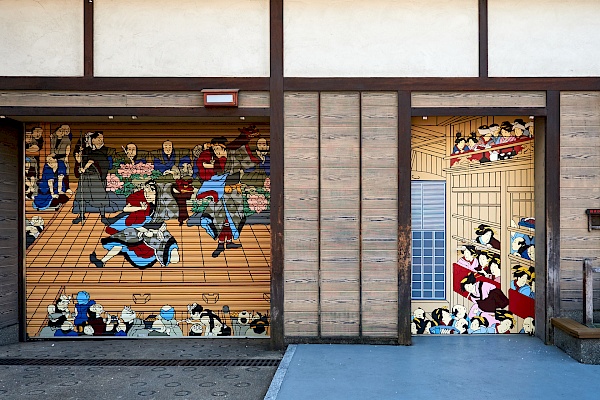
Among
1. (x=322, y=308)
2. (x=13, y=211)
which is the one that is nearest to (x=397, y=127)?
(x=322, y=308)

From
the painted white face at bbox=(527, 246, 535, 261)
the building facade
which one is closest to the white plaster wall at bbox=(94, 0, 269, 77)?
the building facade

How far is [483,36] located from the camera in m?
6.63

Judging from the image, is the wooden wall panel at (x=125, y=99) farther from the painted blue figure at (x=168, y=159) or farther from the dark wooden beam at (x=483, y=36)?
the dark wooden beam at (x=483, y=36)

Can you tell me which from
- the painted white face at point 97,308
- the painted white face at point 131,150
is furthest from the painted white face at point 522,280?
the painted white face at point 97,308

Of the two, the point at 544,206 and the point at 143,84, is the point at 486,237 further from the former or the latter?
the point at 143,84

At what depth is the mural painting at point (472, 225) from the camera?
7.11 meters

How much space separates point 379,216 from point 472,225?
151 centimetres

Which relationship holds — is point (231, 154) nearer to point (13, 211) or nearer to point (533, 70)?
point (13, 211)

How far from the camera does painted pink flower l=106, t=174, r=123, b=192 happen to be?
7.57 meters

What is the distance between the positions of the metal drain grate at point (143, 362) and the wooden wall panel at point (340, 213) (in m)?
0.99

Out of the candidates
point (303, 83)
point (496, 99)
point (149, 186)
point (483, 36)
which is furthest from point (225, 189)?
point (483, 36)

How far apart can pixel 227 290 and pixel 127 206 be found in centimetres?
192

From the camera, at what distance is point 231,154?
7.53 m

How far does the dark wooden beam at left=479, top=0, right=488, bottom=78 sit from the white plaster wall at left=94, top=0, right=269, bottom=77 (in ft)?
9.08
